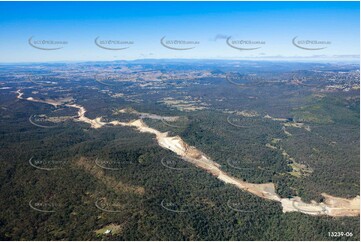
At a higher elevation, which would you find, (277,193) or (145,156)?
(145,156)

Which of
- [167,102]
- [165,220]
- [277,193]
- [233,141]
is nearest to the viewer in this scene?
[165,220]

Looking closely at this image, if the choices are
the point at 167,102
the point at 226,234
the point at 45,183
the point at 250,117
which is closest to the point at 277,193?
the point at 226,234

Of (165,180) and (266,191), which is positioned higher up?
(165,180)

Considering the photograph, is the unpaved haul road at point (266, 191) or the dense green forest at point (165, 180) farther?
the unpaved haul road at point (266, 191)

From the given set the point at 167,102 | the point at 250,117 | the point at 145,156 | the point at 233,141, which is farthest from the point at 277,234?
the point at 167,102

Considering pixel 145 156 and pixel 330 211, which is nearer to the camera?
pixel 330 211

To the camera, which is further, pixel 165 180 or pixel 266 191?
pixel 266 191

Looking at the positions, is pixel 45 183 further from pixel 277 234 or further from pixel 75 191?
pixel 277 234

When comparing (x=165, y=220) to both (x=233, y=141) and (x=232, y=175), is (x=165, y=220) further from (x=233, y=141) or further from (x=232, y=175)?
(x=233, y=141)

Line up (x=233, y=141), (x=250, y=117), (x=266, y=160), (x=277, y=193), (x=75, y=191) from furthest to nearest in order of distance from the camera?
1. (x=250, y=117)
2. (x=233, y=141)
3. (x=266, y=160)
4. (x=277, y=193)
5. (x=75, y=191)

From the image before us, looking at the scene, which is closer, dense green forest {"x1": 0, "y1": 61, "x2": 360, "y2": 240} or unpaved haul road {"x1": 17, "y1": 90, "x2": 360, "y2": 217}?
dense green forest {"x1": 0, "y1": 61, "x2": 360, "y2": 240}
